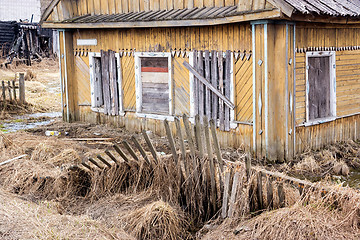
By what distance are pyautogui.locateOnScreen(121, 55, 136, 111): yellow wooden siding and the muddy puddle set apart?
137 inches

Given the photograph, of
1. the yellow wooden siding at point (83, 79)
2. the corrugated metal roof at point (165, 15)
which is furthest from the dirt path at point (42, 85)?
the corrugated metal roof at point (165, 15)

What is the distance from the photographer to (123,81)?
13320mm

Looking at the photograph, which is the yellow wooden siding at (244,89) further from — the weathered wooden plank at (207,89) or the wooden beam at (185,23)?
the wooden beam at (185,23)

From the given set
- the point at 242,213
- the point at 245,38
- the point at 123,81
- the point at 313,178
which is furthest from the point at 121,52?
the point at 242,213

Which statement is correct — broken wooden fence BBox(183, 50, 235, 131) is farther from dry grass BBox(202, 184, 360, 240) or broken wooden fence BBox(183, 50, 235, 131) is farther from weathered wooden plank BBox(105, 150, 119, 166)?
dry grass BBox(202, 184, 360, 240)

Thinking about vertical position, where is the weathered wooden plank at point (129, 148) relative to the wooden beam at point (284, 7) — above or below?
below

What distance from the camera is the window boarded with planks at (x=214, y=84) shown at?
35.7 feet

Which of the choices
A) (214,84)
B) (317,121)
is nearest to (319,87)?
(317,121)

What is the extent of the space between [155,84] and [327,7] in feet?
15.0

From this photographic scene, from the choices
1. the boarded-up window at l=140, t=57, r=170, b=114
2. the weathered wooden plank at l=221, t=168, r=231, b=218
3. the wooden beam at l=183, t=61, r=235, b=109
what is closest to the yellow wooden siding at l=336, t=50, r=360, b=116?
the wooden beam at l=183, t=61, r=235, b=109

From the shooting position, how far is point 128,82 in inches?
519

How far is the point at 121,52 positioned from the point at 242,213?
7.77m

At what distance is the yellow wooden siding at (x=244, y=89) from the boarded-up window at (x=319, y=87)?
4.49 ft

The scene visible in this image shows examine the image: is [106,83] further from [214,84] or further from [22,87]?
[22,87]
